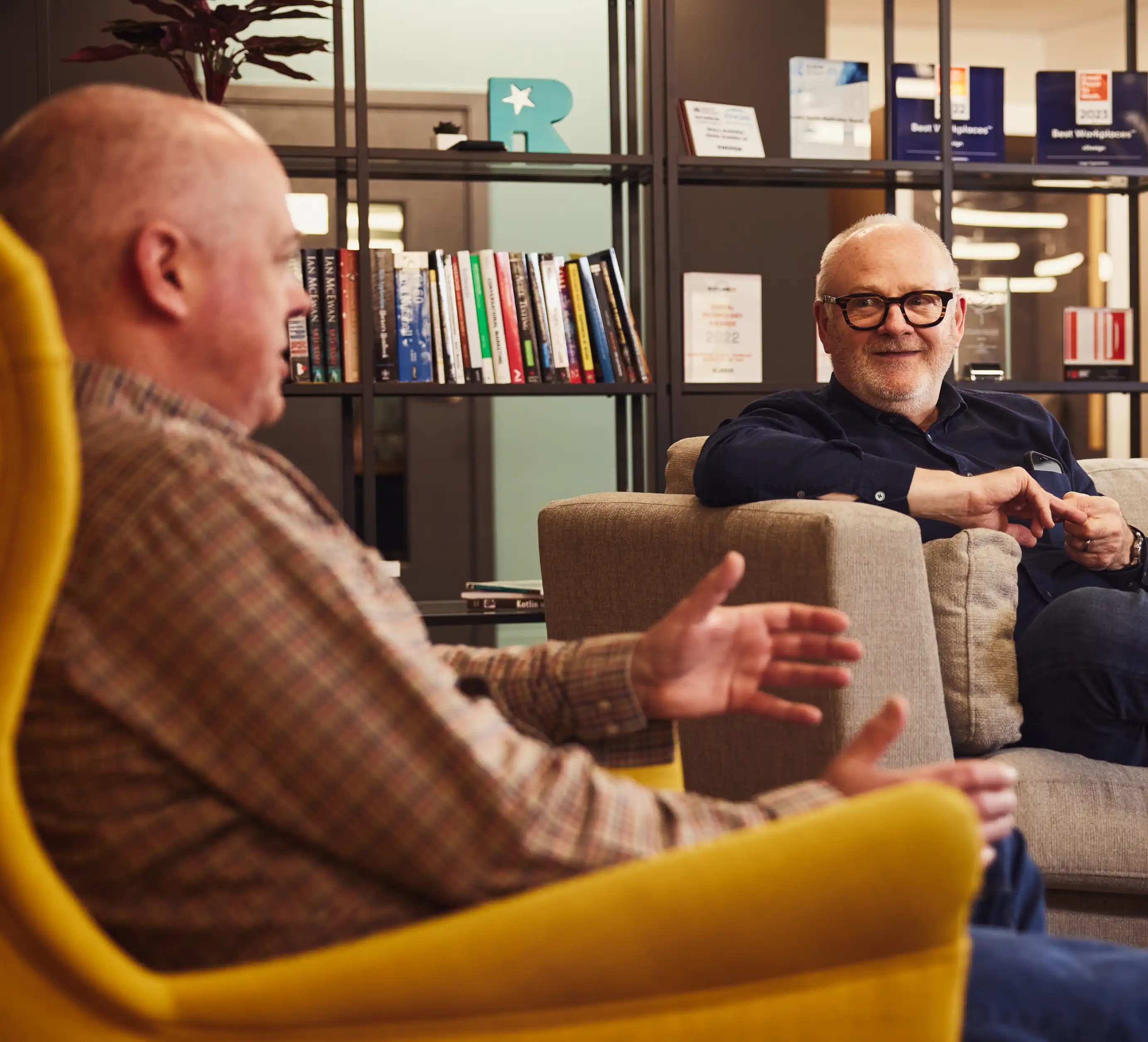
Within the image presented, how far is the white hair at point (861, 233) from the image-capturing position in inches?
90.1

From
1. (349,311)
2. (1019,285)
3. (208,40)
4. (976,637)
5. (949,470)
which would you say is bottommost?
(976,637)

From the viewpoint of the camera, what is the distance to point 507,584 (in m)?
3.11

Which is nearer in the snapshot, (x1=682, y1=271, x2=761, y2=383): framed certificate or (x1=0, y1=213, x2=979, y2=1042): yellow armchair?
(x1=0, y1=213, x2=979, y2=1042): yellow armchair

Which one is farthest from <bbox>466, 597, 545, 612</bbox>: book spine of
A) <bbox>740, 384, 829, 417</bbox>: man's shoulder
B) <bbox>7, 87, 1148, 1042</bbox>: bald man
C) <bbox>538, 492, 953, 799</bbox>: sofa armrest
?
<bbox>7, 87, 1148, 1042</bbox>: bald man

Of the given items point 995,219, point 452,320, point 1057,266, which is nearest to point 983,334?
point 452,320

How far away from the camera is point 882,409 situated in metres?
2.26

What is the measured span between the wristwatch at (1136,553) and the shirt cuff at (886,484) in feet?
1.27

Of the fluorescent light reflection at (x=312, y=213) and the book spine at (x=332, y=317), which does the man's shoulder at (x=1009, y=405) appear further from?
the fluorescent light reflection at (x=312, y=213)

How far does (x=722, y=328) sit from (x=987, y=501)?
4.94 ft

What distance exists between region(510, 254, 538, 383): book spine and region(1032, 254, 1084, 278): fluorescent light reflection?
2944 mm

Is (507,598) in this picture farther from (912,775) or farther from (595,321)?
(912,775)

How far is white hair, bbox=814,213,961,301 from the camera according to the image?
2.29m

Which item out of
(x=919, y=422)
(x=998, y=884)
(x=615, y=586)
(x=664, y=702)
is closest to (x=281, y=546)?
(x=664, y=702)

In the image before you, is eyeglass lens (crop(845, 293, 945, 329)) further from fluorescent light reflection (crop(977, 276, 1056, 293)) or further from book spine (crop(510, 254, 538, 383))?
fluorescent light reflection (crop(977, 276, 1056, 293))
